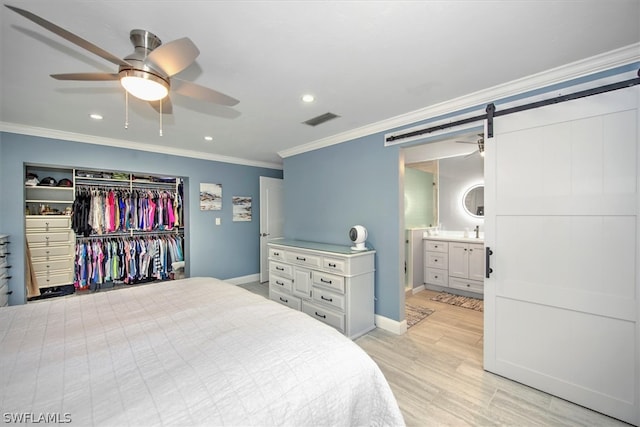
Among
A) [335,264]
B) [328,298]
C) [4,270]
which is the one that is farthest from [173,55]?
[4,270]

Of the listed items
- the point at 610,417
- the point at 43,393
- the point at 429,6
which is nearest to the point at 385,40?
the point at 429,6

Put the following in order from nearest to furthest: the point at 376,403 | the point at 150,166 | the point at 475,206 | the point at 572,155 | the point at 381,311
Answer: the point at 376,403
the point at 572,155
the point at 381,311
the point at 150,166
the point at 475,206

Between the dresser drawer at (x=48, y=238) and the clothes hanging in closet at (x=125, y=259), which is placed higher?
the dresser drawer at (x=48, y=238)

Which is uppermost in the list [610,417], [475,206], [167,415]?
[475,206]

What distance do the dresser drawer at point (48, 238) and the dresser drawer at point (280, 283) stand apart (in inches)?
138

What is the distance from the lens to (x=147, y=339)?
1.25 metres

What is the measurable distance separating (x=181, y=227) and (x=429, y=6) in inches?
209

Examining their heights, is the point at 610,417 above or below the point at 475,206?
below

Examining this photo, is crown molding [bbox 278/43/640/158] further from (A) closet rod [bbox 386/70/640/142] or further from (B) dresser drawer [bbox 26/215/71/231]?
(B) dresser drawer [bbox 26/215/71/231]

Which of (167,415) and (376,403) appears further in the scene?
(376,403)

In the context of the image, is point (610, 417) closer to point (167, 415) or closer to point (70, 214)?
point (167, 415)

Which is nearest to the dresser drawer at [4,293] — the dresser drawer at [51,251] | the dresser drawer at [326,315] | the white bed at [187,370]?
the dresser drawer at [51,251]

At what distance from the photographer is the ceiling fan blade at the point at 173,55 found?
1213 mm

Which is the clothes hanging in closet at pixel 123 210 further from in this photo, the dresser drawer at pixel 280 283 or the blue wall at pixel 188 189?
the dresser drawer at pixel 280 283
